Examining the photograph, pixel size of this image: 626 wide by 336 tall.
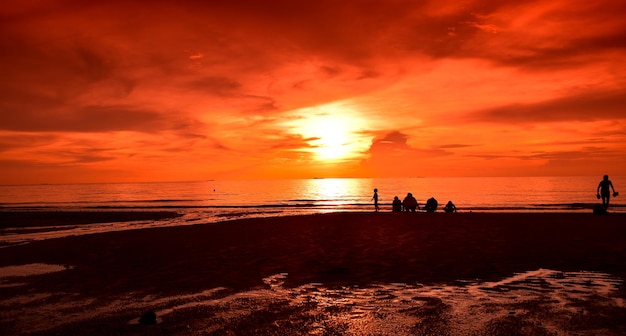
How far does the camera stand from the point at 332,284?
38.0 feet

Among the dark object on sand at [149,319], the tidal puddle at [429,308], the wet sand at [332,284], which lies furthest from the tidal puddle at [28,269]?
the dark object on sand at [149,319]

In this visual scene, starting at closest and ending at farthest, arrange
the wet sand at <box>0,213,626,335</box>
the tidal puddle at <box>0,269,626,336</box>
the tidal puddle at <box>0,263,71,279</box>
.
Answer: the tidal puddle at <box>0,269,626,336</box>, the wet sand at <box>0,213,626,335</box>, the tidal puddle at <box>0,263,71,279</box>

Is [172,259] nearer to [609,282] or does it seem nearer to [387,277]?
[387,277]

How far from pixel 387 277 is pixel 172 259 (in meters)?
8.90

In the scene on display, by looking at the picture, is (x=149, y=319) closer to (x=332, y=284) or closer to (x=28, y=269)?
(x=332, y=284)

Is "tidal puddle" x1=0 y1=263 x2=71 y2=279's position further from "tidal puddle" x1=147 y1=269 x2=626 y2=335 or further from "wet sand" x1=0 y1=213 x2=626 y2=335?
"tidal puddle" x1=147 y1=269 x2=626 y2=335

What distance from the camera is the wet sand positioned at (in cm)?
805

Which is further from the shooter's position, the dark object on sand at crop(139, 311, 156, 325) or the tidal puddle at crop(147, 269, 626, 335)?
the dark object on sand at crop(139, 311, 156, 325)

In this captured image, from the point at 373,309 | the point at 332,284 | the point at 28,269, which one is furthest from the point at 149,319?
the point at 28,269

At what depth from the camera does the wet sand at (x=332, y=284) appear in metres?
8.05

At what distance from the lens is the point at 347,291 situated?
1072 centimetres

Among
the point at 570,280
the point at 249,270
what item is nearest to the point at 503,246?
the point at 570,280

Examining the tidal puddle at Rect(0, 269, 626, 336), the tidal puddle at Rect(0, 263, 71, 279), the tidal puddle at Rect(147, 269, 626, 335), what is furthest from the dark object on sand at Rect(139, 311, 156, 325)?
the tidal puddle at Rect(0, 263, 71, 279)

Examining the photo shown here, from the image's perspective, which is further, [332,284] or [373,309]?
[332,284]
